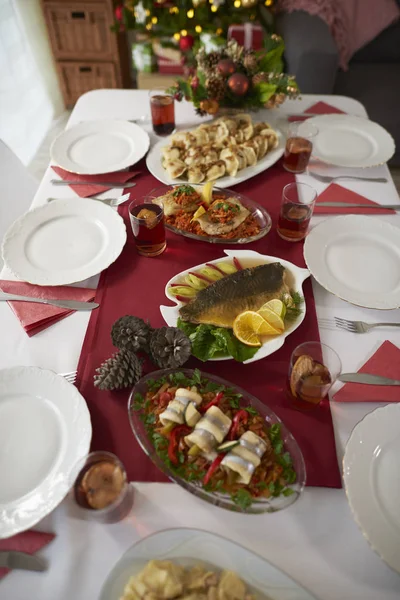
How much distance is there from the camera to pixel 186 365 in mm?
985

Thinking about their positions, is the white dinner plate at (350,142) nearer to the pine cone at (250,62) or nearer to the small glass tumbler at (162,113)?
the pine cone at (250,62)

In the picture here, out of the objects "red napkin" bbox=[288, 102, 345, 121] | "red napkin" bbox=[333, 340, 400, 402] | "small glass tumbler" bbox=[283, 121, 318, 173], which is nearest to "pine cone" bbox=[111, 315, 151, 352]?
"red napkin" bbox=[333, 340, 400, 402]

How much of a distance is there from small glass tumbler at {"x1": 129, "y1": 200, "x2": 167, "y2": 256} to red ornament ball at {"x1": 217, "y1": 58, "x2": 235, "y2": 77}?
759mm

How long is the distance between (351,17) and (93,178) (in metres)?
2.42

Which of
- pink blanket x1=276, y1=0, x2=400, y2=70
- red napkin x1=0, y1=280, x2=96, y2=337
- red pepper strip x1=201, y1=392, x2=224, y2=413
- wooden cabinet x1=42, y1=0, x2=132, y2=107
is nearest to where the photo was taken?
red pepper strip x1=201, y1=392, x2=224, y2=413

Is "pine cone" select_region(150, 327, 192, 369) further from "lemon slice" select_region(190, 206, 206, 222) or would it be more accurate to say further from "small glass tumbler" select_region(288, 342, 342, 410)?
"lemon slice" select_region(190, 206, 206, 222)

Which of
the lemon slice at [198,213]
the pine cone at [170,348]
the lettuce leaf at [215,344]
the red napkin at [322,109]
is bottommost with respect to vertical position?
the lettuce leaf at [215,344]

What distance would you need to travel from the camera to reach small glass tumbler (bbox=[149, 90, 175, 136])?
161cm

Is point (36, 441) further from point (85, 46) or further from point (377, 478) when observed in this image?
point (85, 46)

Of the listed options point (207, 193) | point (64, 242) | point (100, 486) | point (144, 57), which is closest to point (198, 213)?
point (207, 193)

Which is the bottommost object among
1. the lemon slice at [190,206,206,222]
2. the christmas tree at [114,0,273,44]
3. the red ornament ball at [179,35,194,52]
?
the lemon slice at [190,206,206,222]

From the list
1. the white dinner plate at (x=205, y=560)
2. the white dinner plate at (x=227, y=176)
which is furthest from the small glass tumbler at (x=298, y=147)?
the white dinner plate at (x=205, y=560)

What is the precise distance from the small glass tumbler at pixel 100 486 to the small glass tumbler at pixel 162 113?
1.35 m

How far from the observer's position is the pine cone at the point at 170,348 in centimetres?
92
